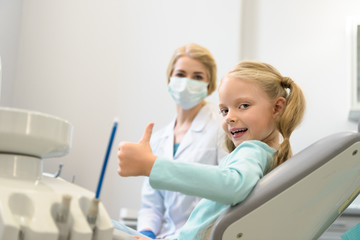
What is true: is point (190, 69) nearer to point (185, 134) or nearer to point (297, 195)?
point (185, 134)

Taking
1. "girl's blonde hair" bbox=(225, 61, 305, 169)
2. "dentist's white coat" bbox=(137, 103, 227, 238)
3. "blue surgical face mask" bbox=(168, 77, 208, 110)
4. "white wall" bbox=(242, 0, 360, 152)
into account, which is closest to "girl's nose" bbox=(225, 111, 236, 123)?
"girl's blonde hair" bbox=(225, 61, 305, 169)

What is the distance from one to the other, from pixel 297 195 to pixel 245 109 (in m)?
0.35

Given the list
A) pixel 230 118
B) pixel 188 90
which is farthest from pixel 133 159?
pixel 188 90

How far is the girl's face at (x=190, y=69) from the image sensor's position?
235cm

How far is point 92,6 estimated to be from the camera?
3.38 m

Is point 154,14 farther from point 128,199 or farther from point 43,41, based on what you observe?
point 128,199

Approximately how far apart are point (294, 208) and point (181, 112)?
157 cm

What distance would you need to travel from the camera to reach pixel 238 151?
43.8 inches

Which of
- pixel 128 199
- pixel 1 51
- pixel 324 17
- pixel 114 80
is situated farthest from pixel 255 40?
pixel 1 51

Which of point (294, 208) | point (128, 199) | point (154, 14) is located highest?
point (154, 14)

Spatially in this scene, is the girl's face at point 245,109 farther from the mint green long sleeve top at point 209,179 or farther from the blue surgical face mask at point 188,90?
the blue surgical face mask at point 188,90

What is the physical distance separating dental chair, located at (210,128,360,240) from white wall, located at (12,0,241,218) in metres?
2.19

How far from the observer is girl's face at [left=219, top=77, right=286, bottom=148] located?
1.20 meters

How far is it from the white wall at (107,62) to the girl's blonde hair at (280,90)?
5.94ft
